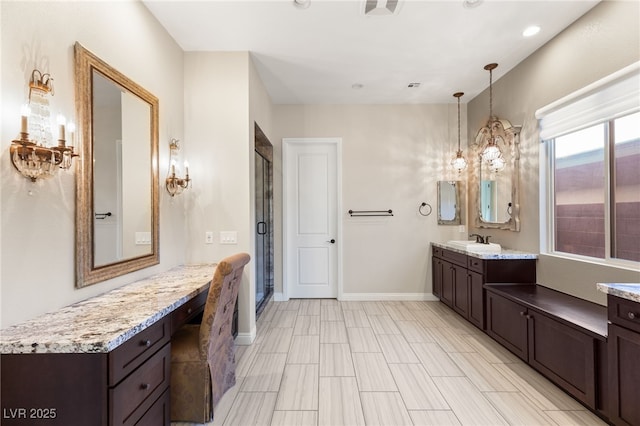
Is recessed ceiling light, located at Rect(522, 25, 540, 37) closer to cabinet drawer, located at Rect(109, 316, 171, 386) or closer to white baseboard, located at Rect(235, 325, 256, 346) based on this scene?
cabinet drawer, located at Rect(109, 316, 171, 386)

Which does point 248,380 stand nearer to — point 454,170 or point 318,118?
point 318,118

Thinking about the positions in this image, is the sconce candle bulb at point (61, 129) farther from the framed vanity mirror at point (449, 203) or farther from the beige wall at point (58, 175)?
the framed vanity mirror at point (449, 203)

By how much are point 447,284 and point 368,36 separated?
320 cm

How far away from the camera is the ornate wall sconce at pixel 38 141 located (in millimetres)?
1402

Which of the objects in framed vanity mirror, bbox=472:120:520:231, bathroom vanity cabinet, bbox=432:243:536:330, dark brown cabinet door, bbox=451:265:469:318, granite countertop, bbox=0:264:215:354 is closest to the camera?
granite countertop, bbox=0:264:215:354

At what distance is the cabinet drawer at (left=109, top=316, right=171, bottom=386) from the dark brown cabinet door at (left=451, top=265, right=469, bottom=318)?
3237 millimetres

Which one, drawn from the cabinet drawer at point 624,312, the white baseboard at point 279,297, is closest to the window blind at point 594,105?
the cabinet drawer at point 624,312

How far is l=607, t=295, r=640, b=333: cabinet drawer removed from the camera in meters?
1.68

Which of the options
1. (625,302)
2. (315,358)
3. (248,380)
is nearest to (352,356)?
(315,358)

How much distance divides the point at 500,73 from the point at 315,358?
3.90 m

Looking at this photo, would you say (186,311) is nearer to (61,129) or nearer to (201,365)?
(201,365)

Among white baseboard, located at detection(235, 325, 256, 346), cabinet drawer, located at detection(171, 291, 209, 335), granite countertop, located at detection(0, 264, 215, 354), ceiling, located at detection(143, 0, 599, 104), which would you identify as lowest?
white baseboard, located at detection(235, 325, 256, 346)

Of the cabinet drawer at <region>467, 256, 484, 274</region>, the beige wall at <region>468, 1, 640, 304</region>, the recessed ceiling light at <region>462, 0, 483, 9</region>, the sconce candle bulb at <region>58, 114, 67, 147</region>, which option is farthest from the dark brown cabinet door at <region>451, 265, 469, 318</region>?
the sconce candle bulb at <region>58, 114, 67, 147</region>

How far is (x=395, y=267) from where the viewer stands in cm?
471
